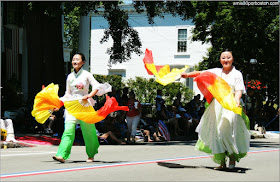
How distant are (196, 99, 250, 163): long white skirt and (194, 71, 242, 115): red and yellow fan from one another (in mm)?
277

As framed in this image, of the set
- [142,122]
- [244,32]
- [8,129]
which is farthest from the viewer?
[244,32]

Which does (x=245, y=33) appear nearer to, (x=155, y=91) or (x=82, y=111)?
(x=155, y=91)

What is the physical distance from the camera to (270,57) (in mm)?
30531

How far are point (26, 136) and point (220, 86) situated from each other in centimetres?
936

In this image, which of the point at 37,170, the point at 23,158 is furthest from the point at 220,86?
the point at 23,158

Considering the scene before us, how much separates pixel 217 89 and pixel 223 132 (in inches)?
29.9

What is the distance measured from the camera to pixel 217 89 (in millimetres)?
8812

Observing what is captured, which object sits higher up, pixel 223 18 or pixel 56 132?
pixel 223 18

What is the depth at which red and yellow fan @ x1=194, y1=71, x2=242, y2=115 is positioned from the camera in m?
8.59

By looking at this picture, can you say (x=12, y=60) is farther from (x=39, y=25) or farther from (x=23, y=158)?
(x=23, y=158)

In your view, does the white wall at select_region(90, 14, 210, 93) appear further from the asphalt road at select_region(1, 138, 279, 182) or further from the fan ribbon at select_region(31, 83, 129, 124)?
the fan ribbon at select_region(31, 83, 129, 124)

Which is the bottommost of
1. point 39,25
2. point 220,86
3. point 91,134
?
point 91,134

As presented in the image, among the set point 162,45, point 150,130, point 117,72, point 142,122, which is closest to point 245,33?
point 142,122

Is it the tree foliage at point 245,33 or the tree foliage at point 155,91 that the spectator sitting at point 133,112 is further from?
the tree foliage at point 155,91
